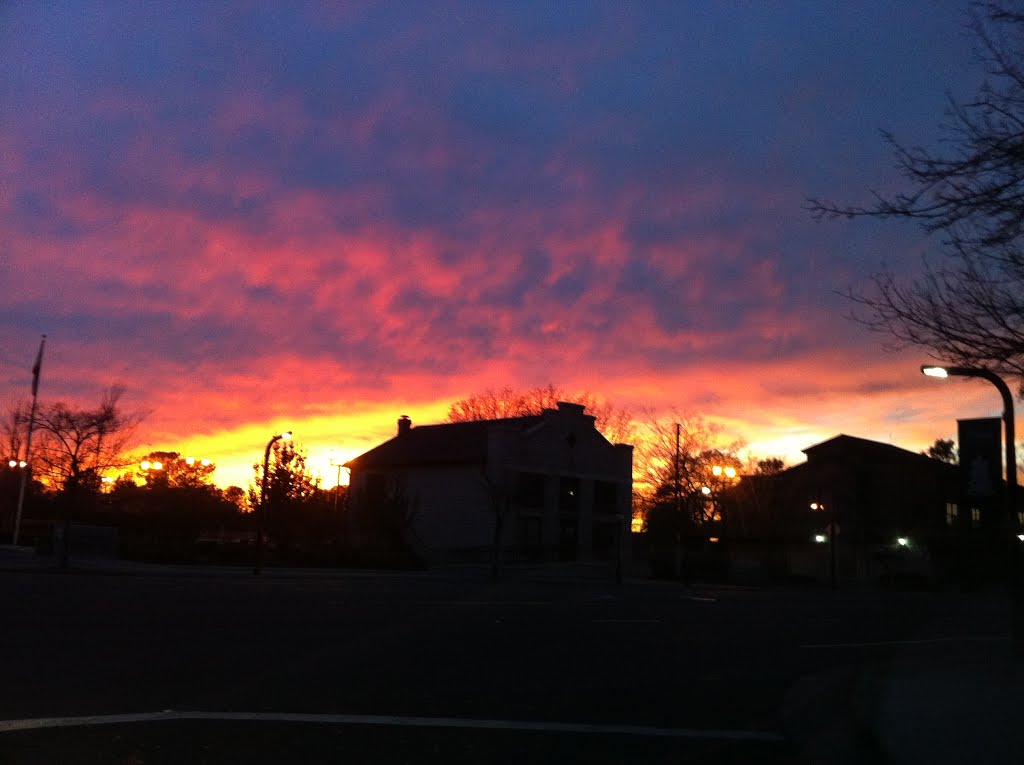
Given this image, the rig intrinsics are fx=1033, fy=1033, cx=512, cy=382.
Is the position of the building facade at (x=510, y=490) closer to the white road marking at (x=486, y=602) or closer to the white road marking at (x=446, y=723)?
the white road marking at (x=486, y=602)

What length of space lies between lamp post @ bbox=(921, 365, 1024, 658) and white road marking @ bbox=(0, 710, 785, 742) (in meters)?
5.03

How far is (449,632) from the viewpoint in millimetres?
18219

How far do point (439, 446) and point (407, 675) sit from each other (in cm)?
5316

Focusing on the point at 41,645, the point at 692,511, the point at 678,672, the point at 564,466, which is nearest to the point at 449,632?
the point at 678,672

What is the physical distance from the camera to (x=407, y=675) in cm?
1270

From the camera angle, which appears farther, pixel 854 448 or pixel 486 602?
pixel 854 448

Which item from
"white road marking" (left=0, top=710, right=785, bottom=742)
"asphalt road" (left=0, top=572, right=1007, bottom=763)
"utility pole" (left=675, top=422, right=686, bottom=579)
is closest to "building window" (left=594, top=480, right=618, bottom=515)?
"utility pole" (left=675, top=422, right=686, bottom=579)

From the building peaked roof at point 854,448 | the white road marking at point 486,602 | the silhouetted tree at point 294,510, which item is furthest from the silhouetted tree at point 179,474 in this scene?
the white road marking at point 486,602

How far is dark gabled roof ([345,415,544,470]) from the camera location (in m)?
63.0

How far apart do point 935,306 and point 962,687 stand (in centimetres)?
424

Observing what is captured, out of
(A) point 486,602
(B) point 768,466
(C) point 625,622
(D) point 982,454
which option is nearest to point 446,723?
(D) point 982,454

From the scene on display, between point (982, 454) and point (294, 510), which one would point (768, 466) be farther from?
point (982, 454)

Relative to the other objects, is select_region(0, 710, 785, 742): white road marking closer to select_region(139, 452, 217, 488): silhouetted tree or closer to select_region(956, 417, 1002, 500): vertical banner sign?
select_region(956, 417, 1002, 500): vertical banner sign

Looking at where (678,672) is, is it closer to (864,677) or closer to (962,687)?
(864,677)
